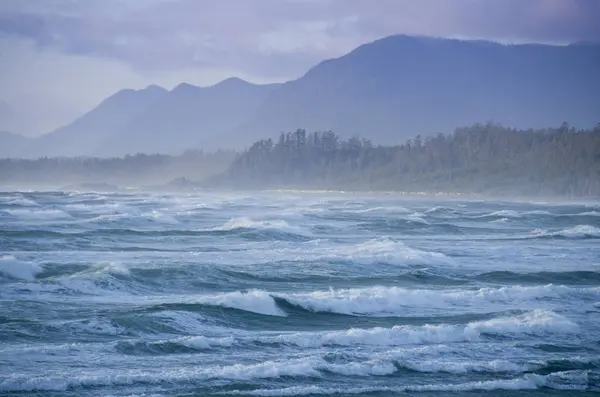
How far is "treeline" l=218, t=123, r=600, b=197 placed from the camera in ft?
369

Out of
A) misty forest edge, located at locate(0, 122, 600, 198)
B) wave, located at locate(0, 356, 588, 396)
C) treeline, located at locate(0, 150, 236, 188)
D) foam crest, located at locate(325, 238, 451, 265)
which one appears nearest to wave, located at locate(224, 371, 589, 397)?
wave, located at locate(0, 356, 588, 396)

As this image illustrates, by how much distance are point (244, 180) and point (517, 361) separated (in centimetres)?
13579

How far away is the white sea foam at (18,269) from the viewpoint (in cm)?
2419

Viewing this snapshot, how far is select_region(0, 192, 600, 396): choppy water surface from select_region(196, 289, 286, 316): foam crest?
3 cm

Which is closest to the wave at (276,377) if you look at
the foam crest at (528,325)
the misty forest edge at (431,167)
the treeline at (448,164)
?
the foam crest at (528,325)

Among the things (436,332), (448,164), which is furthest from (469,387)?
(448,164)

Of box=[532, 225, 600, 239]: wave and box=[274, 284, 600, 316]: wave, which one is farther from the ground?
box=[274, 284, 600, 316]: wave

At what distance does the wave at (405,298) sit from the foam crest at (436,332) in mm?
2630

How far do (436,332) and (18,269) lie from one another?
11820 millimetres

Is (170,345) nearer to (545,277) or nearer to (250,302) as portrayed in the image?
(250,302)

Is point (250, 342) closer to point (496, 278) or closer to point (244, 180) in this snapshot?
point (496, 278)

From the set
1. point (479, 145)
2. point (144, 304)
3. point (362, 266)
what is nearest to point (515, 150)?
point (479, 145)

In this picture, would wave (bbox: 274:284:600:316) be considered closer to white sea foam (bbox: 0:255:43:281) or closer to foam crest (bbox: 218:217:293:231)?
white sea foam (bbox: 0:255:43:281)

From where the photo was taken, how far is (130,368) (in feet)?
47.6
